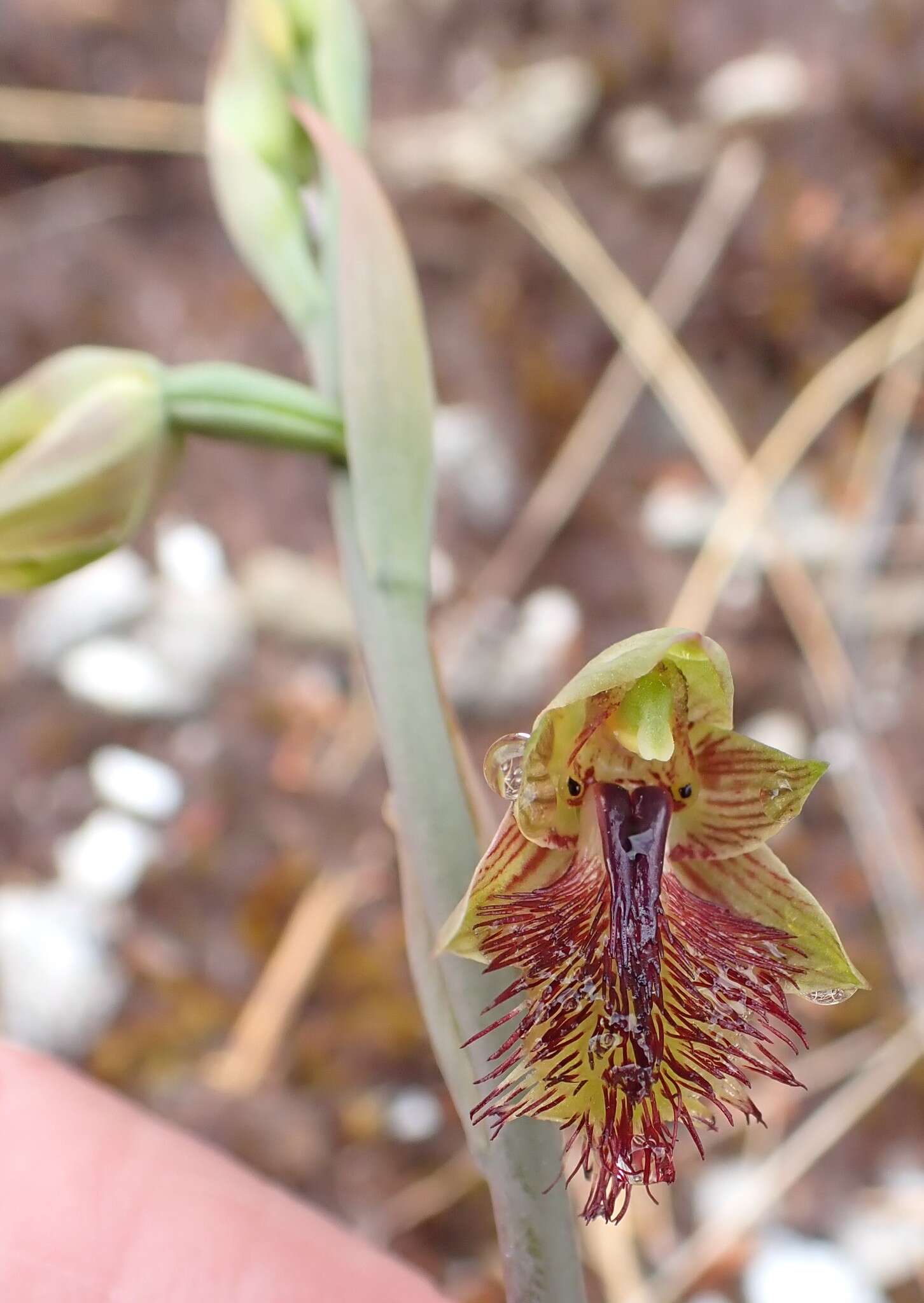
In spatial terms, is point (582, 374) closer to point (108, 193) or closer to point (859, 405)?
point (859, 405)

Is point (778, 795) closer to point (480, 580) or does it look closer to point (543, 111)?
point (480, 580)

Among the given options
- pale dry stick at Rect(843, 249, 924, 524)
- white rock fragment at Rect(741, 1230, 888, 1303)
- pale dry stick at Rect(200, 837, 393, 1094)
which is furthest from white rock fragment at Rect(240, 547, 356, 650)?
white rock fragment at Rect(741, 1230, 888, 1303)

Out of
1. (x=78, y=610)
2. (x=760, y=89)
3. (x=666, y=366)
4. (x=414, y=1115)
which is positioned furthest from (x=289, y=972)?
(x=760, y=89)

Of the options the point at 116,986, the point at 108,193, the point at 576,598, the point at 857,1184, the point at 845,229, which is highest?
the point at 108,193

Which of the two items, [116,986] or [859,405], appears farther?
[859,405]

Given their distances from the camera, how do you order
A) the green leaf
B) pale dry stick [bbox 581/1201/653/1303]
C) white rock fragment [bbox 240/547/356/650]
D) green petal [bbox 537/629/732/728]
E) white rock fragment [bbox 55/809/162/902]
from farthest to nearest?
1. white rock fragment [bbox 240/547/356/650]
2. white rock fragment [bbox 55/809/162/902]
3. pale dry stick [bbox 581/1201/653/1303]
4. the green leaf
5. green petal [bbox 537/629/732/728]

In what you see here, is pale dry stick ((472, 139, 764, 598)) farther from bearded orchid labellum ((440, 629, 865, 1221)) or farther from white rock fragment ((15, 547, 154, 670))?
bearded orchid labellum ((440, 629, 865, 1221))

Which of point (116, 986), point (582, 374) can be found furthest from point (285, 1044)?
point (582, 374)

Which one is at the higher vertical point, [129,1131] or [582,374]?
[582,374]

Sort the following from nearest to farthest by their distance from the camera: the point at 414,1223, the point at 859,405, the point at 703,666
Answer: the point at 703,666
the point at 414,1223
the point at 859,405
